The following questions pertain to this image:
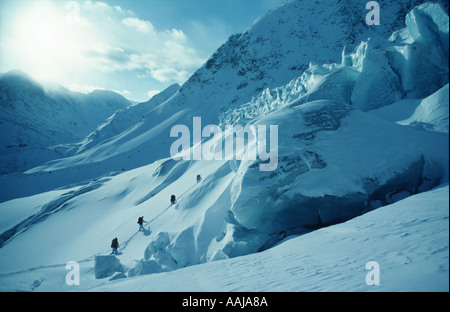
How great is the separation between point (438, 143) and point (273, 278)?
7.94 meters

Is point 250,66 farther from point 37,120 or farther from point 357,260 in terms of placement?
point 37,120

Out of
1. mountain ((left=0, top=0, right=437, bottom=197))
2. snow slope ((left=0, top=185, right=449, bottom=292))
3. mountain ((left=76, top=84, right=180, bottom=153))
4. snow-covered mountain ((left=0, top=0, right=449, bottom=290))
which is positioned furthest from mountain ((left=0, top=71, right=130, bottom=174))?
snow slope ((left=0, top=185, right=449, bottom=292))

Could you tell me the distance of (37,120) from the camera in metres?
131

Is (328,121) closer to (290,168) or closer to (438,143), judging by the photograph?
(290,168)

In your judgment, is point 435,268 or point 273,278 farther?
point 273,278

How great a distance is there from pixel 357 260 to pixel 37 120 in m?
172

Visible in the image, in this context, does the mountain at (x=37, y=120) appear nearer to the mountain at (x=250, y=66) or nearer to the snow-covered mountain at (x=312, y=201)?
the mountain at (x=250, y=66)

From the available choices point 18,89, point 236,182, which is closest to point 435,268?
point 236,182

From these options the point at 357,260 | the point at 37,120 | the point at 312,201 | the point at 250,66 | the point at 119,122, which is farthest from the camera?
the point at 37,120

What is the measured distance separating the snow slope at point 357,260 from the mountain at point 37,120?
9752 centimetres

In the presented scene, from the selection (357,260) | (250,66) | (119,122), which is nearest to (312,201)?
(357,260)

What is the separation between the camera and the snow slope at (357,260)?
3221 millimetres

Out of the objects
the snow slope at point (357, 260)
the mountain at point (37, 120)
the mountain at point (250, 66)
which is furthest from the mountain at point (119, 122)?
the snow slope at point (357, 260)

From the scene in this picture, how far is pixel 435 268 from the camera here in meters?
3.09
